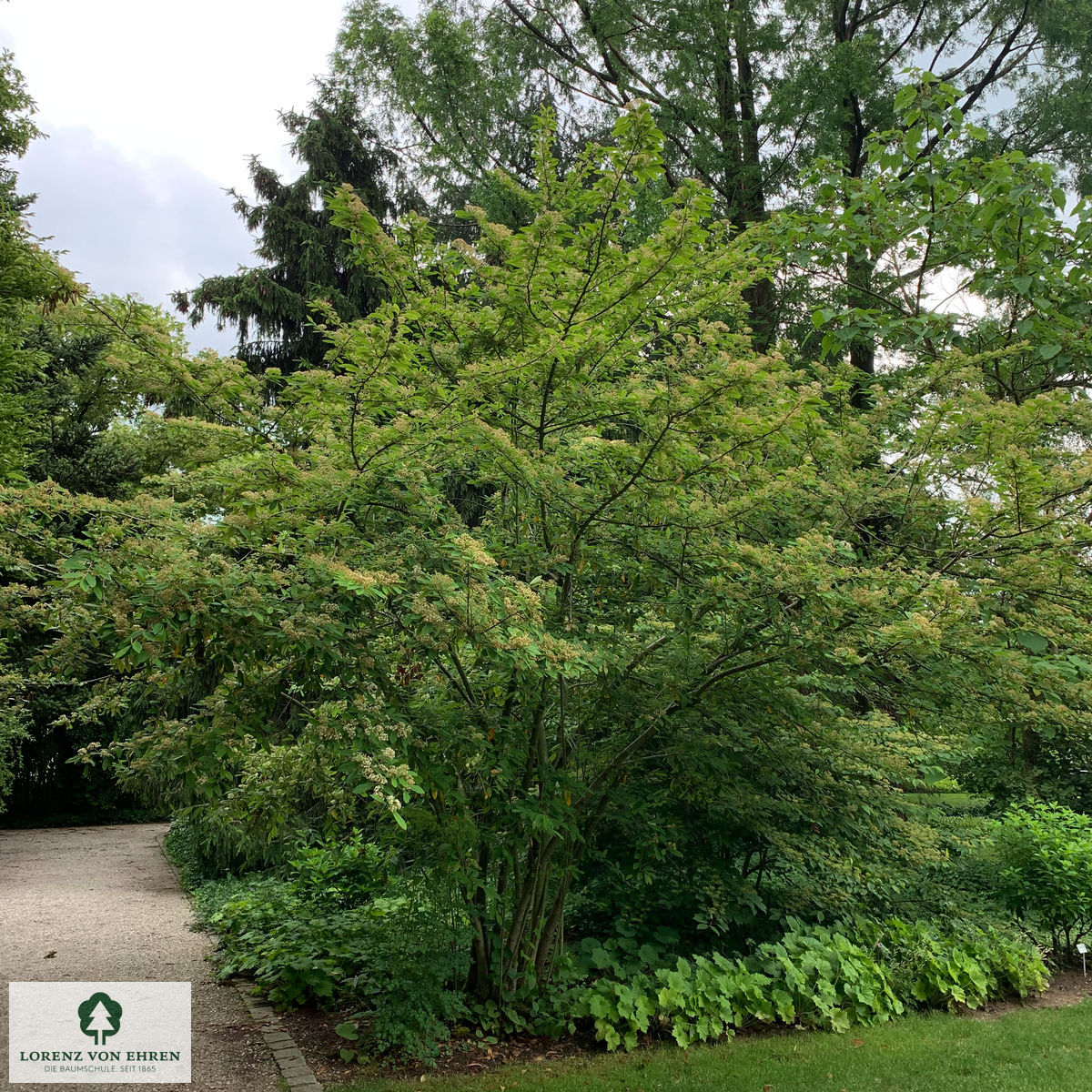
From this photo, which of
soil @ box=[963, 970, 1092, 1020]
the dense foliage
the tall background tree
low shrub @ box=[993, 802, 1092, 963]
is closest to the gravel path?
the dense foliage

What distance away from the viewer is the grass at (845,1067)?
3.92 metres

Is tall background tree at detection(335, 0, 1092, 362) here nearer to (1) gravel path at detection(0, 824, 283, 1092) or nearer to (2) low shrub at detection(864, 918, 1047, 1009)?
(2) low shrub at detection(864, 918, 1047, 1009)

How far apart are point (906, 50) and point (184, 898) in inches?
518

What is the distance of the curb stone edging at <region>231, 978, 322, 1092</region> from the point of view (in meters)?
3.90

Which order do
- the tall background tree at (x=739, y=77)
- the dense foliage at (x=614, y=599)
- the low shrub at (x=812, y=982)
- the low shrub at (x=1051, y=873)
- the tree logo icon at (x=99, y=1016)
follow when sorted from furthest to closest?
the tall background tree at (x=739, y=77), the low shrub at (x=1051, y=873), the low shrub at (x=812, y=982), the tree logo icon at (x=99, y=1016), the dense foliage at (x=614, y=599)

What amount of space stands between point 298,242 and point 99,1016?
14.7 m

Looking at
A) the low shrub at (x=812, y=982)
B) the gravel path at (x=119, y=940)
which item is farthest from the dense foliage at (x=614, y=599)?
the gravel path at (x=119, y=940)

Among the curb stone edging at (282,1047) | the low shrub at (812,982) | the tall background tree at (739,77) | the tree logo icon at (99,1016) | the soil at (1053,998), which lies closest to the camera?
the curb stone edging at (282,1047)

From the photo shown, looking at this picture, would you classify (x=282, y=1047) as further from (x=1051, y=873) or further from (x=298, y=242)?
(x=298, y=242)

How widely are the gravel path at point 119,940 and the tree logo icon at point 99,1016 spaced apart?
321 mm

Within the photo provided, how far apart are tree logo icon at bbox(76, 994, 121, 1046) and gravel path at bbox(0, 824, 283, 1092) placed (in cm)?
32

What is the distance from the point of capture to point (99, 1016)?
14.2 ft

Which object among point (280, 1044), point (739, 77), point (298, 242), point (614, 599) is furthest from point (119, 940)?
point (298, 242)

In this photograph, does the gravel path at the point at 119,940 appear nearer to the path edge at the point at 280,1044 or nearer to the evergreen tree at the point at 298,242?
the path edge at the point at 280,1044
